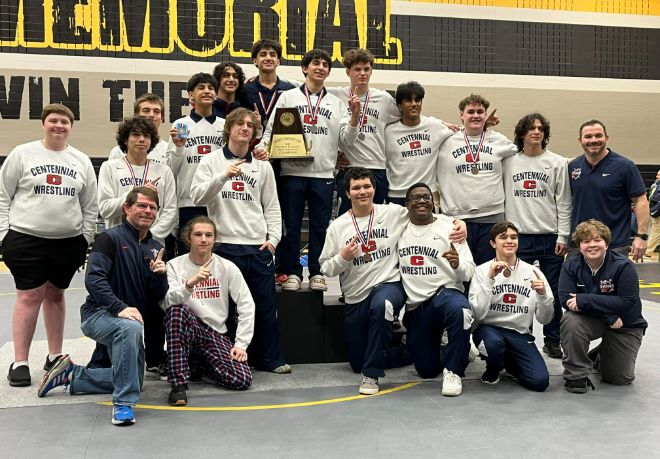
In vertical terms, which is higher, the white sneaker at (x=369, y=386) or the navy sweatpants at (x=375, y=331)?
the navy sweatpants at (x=375, y=331)

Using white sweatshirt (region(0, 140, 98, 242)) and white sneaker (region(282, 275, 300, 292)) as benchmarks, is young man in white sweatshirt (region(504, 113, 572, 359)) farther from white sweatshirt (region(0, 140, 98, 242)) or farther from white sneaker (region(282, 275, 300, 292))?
white sweatshirt (region(0, 140, 98, 242))

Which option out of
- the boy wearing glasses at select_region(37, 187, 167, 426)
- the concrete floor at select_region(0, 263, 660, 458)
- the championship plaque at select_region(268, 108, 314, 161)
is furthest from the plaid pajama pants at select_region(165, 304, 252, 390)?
the championship plaque at select_region(268, 108, 314, 161)

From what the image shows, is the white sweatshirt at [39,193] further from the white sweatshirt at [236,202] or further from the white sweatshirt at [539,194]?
the white sweatshirt at [539,194]

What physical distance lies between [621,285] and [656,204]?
8356mm

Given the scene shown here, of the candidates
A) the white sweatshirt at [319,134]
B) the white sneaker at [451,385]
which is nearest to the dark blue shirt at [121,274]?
the white sweatshirt at [319,134]

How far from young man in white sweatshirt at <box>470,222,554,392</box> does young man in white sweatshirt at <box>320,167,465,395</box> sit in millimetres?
348

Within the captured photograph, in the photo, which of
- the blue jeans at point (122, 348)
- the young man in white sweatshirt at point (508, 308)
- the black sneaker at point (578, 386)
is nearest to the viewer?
the blue jeans at point (122, 348)

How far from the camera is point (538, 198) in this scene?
537 centimetres

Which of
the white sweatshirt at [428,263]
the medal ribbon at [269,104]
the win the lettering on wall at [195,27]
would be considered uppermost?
the win the lettering on wall at [195,27]

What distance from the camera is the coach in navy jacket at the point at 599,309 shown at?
4.55m

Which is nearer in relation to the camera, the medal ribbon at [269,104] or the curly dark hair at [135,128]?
the curly dark hair at [135,128]

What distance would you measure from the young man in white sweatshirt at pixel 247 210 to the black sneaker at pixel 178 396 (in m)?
0.90

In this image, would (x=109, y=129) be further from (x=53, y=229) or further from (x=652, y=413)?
(x=652, y=413)

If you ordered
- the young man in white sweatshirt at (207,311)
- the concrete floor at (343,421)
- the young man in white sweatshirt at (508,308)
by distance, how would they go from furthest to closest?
the young man in white sweatshirt at (508,308), the young man in white sweatshirt at (207,311), the concrete floor at (343,421)
